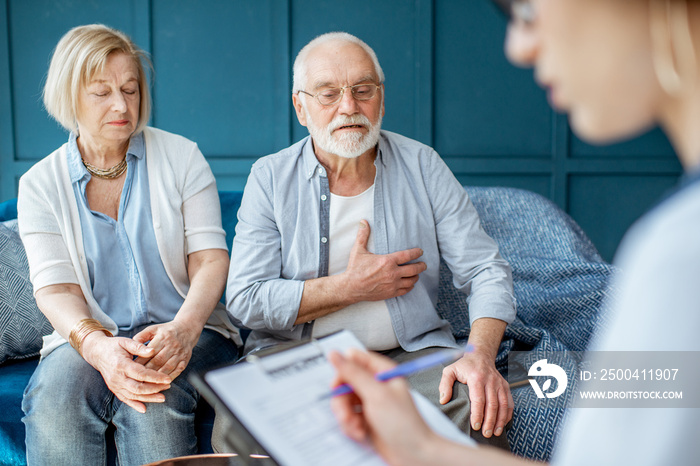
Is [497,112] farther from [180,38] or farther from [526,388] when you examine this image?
[526,388]

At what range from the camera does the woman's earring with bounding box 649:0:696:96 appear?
0.43 metres

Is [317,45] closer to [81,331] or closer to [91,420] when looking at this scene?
[81,331]

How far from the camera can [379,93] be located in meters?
1.71

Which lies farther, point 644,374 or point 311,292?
point 311,292

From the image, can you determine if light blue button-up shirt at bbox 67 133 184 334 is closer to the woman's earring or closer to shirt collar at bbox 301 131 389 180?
shirt collar at bbox 301 131 389 180

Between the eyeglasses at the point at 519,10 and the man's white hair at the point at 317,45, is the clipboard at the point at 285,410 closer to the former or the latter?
the eyeglasses at the point at 519,10

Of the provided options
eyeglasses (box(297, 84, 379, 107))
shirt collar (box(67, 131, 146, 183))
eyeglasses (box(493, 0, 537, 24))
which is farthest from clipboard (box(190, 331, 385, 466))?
shirt collar (box(67, 131, 146, 183))

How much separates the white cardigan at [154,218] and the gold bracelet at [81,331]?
0.44 ft

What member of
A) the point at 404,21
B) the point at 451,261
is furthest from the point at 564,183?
the point at 451,261

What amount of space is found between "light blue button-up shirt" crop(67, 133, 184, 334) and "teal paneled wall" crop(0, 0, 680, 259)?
67.1 inches

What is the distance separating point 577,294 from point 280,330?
3.04 ft

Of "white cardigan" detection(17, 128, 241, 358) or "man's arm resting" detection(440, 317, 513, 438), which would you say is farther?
"white cardigan" detection(17, 128, 241, 358)

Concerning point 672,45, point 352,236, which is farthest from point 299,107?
point 672,45

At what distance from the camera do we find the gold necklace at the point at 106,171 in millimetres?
1769
